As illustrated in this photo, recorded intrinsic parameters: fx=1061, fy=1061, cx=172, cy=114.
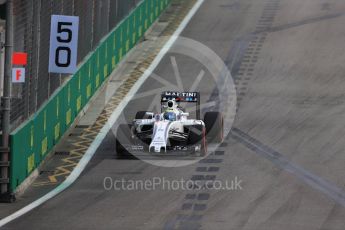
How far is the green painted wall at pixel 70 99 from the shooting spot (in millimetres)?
24531

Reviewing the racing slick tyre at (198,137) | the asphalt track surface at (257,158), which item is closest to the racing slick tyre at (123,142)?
the asphalt track surface at (257,158)

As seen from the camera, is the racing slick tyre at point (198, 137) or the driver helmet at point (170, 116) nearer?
the racing slick tyre at point (198, 137)

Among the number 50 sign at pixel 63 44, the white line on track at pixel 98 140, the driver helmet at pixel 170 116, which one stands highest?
the number 50 sign at pixel 63 44

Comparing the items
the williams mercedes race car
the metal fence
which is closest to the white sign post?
the metal fence

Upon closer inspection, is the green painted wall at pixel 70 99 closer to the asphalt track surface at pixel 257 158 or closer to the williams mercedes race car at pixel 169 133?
the asphalt track surface at pixel 257 158

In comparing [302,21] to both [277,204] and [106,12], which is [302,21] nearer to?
[106,12]

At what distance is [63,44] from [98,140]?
434 cm

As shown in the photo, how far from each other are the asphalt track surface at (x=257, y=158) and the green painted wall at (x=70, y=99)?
1281mm

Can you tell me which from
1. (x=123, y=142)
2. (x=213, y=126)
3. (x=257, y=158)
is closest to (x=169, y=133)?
(x=123, y=142)

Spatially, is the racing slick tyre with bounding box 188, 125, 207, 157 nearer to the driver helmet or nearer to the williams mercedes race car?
the williams mercedes race car

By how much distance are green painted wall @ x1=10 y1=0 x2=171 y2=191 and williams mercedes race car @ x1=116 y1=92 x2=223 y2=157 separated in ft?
6.29

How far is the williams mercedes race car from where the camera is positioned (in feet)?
88.5

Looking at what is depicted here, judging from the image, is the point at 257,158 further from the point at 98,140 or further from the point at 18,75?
the point at 18,75

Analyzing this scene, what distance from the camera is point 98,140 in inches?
1158
